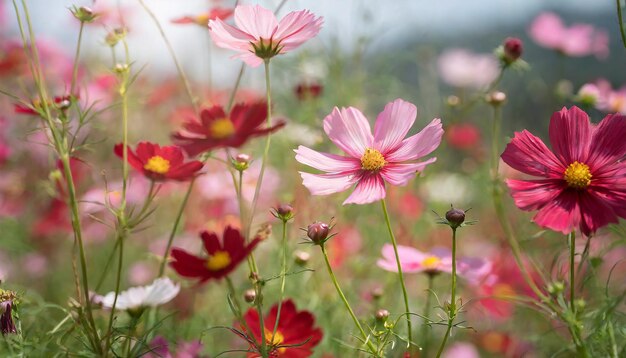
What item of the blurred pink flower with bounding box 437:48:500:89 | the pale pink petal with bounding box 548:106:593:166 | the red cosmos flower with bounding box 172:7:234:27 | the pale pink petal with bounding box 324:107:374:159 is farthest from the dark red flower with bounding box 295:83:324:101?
the blurred pink flower with bounding box 437:48:500:89

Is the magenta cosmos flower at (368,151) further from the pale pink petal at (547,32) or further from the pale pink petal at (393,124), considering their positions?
the pale pink petal at (547,32)

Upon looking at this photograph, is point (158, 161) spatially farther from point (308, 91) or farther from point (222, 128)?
point (308, 91)

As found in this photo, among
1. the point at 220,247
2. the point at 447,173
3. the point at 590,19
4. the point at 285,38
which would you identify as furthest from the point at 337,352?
the point at 590,19

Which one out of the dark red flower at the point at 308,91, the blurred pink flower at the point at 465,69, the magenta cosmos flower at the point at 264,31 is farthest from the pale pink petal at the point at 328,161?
the blurred pink flower at the point at 465,69

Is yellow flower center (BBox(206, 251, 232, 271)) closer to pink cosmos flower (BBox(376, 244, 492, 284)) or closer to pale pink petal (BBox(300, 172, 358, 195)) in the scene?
pale pink petal (BBox(300, 172, 358, 195))

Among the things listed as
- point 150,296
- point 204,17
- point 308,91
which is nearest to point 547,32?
point 308,91

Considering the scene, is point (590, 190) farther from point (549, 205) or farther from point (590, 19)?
point (590, 19)
